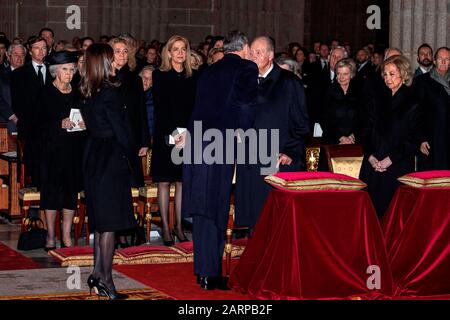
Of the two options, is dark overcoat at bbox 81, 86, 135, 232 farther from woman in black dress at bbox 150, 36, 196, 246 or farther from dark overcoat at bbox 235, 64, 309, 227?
woman in black dress at bbox 150, 36, 196, 246

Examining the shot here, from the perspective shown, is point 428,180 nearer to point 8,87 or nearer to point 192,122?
point 192,122

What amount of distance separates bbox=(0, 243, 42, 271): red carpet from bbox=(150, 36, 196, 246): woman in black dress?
1.46 meters

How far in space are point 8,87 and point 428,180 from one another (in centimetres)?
668

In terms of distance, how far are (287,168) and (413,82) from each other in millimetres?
1307

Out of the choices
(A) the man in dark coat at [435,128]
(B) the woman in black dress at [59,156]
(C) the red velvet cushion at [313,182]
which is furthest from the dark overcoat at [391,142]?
(B) the woman in black dress at [59,156]

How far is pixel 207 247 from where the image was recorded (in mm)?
9492

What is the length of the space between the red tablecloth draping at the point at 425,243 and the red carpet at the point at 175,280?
1.26 metres

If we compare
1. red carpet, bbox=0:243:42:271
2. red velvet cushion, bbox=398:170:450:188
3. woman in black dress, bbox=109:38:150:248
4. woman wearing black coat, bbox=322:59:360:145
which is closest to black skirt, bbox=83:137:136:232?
red carpet, bbox=0:243:42:271

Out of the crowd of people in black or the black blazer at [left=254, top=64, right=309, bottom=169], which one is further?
the black blazer at [left=254, top=64, right=309, bottom=169]

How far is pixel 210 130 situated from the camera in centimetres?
944

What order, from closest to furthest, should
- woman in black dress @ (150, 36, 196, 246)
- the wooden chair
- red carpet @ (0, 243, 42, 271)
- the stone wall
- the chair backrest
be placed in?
the chair backrest < red carpet @ (0, 243, 42, 271) < woman in black dress @ (150, 36, 196, 246) < the wooden chair < the stone wall

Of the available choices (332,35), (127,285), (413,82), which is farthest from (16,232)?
(332,35)

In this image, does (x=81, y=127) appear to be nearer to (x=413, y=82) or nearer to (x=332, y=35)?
(x=413, y=82)

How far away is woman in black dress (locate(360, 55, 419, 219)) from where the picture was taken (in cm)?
1011
